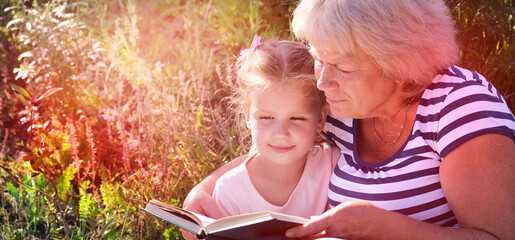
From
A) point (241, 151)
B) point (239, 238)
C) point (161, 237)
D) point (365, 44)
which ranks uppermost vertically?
point (365, 44)

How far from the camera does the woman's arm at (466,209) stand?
2.13m

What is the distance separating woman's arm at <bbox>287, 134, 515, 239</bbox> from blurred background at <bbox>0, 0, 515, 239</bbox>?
1.15 meters

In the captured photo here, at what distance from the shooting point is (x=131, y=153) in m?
3.90

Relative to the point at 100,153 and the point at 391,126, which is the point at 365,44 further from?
the point at 100,153

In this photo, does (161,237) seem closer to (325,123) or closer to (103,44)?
(325,123)

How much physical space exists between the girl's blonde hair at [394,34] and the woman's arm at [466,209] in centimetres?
37

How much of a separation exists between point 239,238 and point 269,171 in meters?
0.74

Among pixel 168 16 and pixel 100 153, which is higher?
pixel 168 16

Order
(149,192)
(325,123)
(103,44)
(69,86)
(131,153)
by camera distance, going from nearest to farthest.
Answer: (325,123) < (149,192) < (131,153) < (69,86) < (103,44)

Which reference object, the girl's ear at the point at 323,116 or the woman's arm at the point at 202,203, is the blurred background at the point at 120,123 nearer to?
the woman's arm at the point at 202,203

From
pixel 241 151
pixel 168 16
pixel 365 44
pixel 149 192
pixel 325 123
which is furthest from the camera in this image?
pixel 168 16

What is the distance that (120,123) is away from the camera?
3.27m

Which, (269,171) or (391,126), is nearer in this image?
(391,126)

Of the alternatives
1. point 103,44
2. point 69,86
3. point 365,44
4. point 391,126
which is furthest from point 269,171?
point 103,44
